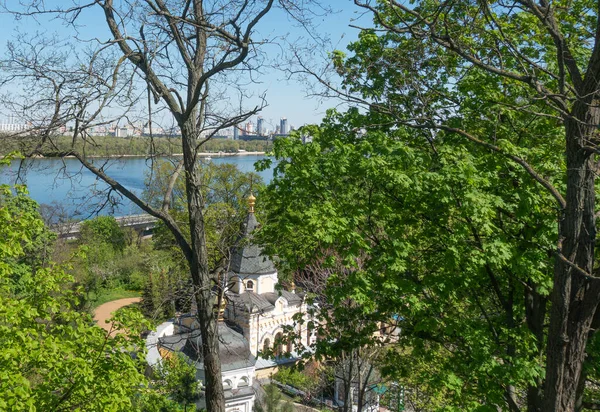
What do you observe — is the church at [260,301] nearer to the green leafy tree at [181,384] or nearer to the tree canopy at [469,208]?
the green leafy tree at [181,384]

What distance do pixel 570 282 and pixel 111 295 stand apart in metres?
35.5

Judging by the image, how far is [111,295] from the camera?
3666cm

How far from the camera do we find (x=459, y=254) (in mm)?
6750

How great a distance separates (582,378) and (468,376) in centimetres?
125

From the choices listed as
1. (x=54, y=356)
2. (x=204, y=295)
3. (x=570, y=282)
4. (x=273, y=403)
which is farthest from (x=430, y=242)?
(x=273, y=403)

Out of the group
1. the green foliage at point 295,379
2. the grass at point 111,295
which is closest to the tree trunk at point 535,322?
the green foliage at point 295,379

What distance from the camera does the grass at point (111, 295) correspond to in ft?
113

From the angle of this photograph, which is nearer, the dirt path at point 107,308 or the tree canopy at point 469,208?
the tree canopy at point 469,208

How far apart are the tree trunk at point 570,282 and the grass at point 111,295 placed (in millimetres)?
32430

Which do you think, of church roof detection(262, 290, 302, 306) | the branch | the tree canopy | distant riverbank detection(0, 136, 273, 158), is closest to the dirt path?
church roof detection(262, 290, 302, 306)

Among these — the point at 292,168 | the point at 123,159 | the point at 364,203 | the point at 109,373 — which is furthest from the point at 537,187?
the point at 109,373

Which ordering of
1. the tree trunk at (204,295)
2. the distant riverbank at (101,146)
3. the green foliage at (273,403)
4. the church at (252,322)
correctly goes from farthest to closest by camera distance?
the church at (252,322) → the green foliage at (273,403) → the tree trunk at (204,295) → the distant riverbank at (101,146)

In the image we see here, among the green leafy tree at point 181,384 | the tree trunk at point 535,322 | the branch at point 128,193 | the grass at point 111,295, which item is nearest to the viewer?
the branch at point 128,193

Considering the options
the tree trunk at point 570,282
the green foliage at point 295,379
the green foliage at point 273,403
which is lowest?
the green foliage at point 295,379
